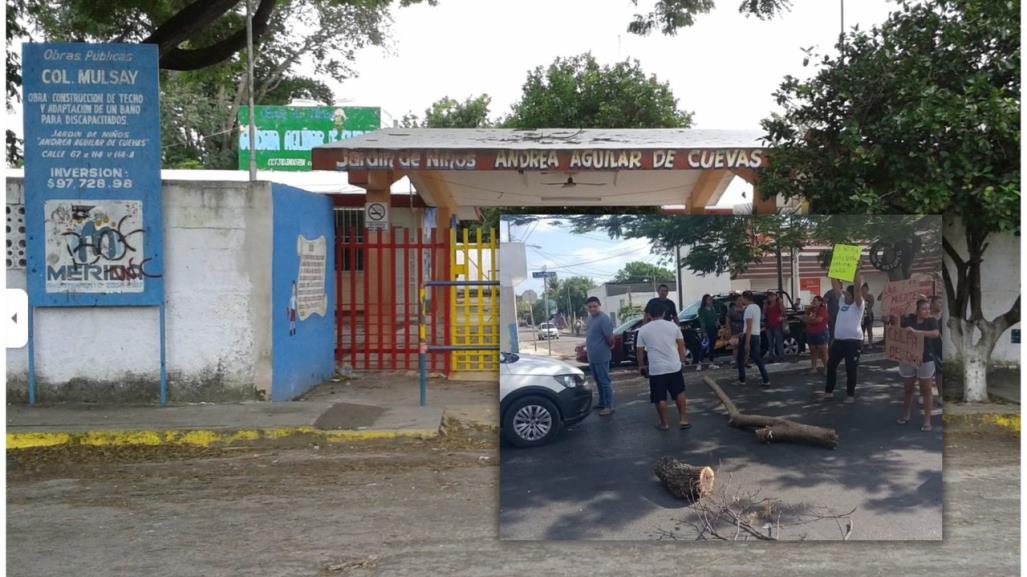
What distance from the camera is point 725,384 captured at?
155 inches

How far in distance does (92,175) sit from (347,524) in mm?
5534

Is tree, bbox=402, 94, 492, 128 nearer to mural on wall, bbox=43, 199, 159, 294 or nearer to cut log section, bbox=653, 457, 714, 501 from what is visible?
mural on wall, bbox=43, 199, 159, 294

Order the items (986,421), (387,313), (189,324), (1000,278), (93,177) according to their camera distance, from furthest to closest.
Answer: (387,313) < (1000,278) < (189,324) < (93,177) < (986,421)

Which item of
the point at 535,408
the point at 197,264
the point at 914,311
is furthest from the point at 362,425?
the point at 914,311

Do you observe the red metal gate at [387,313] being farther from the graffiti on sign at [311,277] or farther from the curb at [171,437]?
the curb at [171,437]

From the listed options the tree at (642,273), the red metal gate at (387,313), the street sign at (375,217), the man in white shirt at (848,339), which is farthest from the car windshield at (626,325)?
the street sign at (375,217)

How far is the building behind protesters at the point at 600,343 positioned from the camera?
12.7 feet

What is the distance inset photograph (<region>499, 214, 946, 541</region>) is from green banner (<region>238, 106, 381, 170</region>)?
2291cm

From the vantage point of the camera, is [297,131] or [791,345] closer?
[791,345]

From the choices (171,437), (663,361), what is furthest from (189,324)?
(663,361)

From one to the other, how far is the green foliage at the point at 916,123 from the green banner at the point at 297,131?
59.9ft

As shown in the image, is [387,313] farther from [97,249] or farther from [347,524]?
[347,524]

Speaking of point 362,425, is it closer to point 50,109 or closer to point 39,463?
point 39,463

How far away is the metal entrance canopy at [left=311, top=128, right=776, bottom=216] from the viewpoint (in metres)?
11.1
